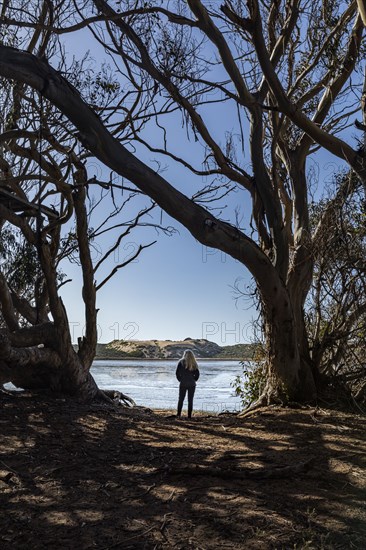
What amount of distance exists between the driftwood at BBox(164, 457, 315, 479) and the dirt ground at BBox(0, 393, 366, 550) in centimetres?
1

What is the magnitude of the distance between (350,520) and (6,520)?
2.51m

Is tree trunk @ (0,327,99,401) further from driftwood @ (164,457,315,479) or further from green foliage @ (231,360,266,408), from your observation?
driftwood @ (164,457,315,479)

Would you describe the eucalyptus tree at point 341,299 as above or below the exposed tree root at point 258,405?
above

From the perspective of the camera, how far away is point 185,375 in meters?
11.9

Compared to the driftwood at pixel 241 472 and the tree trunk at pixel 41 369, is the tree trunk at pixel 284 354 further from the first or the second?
the tree trunk at pixel 41 369

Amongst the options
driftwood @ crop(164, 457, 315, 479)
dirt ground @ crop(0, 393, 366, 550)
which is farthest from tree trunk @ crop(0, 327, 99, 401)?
driftwood @ crop(164, 457, 315, 479)

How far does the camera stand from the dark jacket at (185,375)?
11.9 metres

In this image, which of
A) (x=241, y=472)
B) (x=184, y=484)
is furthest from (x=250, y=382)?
(x=184, y=484)

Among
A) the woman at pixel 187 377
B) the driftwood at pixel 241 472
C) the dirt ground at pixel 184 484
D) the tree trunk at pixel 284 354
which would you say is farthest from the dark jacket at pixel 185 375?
the driftwood at pixel 241 472

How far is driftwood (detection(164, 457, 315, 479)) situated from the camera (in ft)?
17.9

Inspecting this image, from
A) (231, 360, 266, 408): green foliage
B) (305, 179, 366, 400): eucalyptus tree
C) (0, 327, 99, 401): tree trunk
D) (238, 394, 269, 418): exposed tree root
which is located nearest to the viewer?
(305, 179, 366, 400): eucalyptus tree

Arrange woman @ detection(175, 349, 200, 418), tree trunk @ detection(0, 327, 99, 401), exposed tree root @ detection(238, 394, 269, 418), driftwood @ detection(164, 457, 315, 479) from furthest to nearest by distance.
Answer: woman @ detection(175, 349, 200, 418) < tree trunk @ detection(0, 327, 99, 401) < exposed tree root @ detection(238, 394, 269, 418) < driftwood @ detection(164, 457, 315, 479)

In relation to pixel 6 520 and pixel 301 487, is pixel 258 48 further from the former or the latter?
pixel 6 520

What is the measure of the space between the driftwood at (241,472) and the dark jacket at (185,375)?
6145mm
